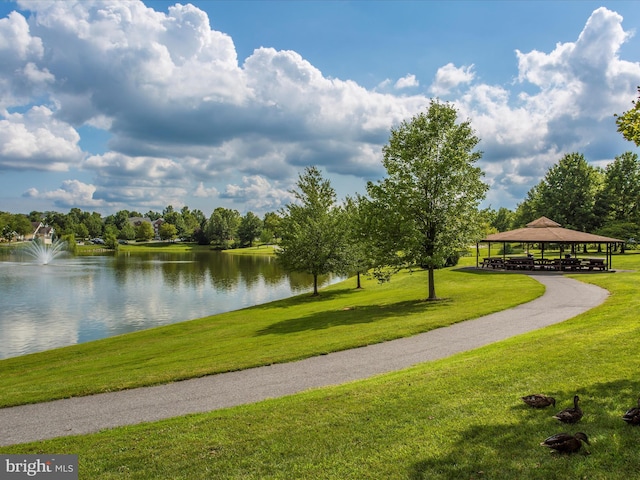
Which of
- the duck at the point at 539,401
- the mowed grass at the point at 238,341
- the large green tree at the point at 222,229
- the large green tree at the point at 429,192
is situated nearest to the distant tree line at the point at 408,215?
the large green tree at the point at 429,192

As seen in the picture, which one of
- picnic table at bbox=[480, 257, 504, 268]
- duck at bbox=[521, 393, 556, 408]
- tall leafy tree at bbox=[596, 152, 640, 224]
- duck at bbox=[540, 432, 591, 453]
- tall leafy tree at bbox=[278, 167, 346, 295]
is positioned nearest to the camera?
duck at bbox=[540, 432, 591, 453]

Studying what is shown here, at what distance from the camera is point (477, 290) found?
28828mm

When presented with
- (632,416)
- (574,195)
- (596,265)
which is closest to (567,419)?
(632,416)

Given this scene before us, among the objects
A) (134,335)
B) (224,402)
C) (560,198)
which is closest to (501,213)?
(560,198)

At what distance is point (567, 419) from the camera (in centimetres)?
679

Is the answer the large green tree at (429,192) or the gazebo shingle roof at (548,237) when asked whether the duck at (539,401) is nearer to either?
the large green tree at (429,192)

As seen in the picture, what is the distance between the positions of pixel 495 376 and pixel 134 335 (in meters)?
20.1

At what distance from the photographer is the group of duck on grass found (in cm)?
591

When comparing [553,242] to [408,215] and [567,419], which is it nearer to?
[408,215]

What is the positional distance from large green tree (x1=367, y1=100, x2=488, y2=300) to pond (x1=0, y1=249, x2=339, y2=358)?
1520 centimetres

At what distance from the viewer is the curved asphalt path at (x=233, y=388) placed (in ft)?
32.1

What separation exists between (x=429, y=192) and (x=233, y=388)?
18127 millimetres

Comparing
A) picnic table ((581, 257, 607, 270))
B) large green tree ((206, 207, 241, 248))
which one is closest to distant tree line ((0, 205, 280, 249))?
large green tree ((206, 207, 241, 248))

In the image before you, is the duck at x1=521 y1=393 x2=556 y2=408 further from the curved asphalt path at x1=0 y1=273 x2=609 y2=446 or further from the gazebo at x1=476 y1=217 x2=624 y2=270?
the gazebo at x1=476 y1=217 x2=624 y2=270
